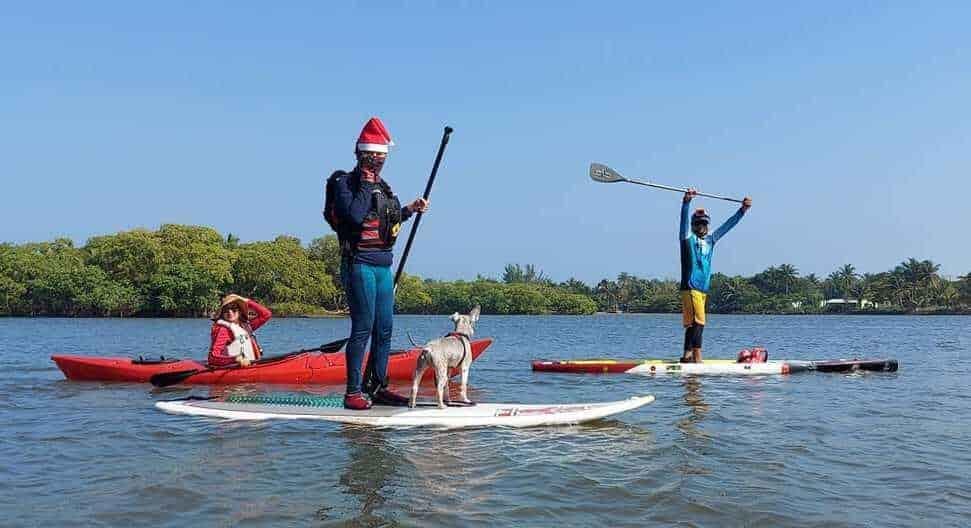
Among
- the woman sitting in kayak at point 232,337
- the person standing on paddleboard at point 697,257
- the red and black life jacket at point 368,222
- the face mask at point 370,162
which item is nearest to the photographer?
the red and black life jacket at point 368,222

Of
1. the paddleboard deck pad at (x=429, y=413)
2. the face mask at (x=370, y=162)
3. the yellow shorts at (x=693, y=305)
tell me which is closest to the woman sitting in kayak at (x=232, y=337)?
the paddleboard deck pad at (x=429, y=413)

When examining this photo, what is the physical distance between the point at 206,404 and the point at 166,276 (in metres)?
71.3

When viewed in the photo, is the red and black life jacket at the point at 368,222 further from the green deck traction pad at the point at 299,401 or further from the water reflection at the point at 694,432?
the water reflection at the point at 694,432

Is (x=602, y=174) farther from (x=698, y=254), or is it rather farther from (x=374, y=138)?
(x=374, y=138)

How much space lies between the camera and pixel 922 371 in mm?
14680

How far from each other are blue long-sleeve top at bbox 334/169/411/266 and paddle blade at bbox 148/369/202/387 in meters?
5.46

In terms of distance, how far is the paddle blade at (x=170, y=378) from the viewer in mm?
11188

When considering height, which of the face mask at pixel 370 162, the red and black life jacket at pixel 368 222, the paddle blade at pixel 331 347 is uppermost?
the face mask at pixel 370 162

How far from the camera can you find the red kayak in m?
11.4

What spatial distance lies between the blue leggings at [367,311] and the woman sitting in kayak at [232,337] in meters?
4.31

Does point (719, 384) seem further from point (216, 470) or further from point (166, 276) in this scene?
point (166, 276)

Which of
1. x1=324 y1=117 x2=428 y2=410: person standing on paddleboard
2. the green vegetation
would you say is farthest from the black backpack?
the green vegetation

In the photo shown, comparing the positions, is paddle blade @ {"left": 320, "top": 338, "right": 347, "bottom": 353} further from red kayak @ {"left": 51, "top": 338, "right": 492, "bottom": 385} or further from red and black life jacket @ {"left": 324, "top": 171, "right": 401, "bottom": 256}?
red and black life jacket @ {"left": 324, "top": 171, "right": 401, "bottom": 256}

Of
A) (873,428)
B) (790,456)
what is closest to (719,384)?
(873,428)
